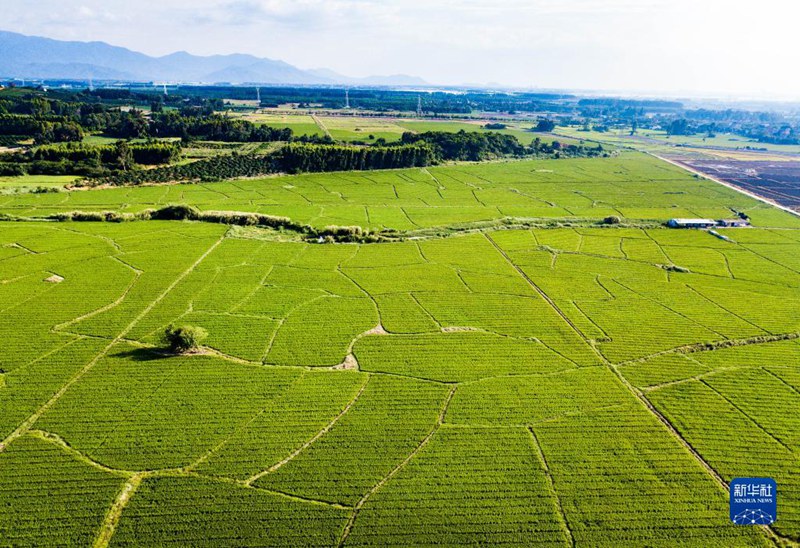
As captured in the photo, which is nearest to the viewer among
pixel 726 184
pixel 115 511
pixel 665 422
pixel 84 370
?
pixel 115 511

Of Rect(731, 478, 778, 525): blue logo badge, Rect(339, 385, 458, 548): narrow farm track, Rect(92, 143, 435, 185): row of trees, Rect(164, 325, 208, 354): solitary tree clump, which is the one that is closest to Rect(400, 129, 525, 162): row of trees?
Rect(92, 143, 435, 185): row of trees

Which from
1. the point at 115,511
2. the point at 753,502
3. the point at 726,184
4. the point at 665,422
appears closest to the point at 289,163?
the point at 115,511

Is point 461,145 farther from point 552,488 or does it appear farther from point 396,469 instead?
point 552,488

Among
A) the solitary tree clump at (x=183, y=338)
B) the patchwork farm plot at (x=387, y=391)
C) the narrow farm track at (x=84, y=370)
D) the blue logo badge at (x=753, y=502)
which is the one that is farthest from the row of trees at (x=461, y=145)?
the blue logo badge at (x=753, y=502)

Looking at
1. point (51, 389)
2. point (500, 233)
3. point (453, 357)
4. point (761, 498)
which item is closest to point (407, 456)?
point (453, 357)

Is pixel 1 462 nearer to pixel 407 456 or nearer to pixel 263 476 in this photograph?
pixel 263 476

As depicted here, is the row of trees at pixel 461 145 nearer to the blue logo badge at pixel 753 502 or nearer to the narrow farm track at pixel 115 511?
the blue logo badge at pixel 753 502

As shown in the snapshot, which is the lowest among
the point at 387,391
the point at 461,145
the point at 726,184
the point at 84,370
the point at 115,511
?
the point at 115,511
